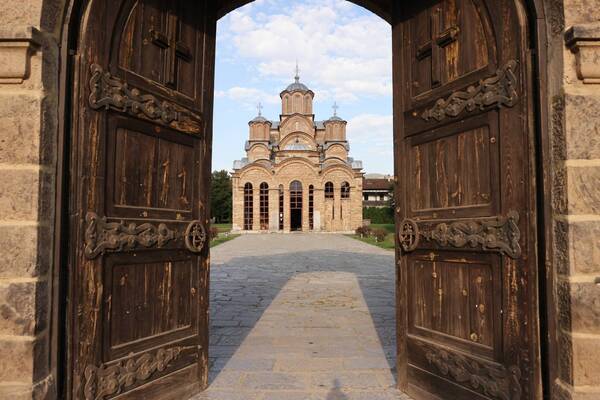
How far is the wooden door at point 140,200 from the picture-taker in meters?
2.42

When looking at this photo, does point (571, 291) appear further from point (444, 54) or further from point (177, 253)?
point (177, 253)

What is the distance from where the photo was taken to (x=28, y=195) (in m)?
2.18

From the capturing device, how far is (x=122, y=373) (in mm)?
2602

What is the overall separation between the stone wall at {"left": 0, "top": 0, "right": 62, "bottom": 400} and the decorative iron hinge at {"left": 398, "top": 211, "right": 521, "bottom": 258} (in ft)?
7.88

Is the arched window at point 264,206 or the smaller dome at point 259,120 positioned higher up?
the smaller dome at point 259,120

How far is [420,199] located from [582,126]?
48.5 inches

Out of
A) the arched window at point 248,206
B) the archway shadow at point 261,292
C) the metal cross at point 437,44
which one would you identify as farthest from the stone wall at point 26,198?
the arched window at point 248,206

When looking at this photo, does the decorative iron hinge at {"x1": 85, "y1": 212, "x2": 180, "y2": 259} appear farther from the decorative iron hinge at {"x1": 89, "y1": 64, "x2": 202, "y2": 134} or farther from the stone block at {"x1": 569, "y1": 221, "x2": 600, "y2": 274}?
the stone block at {"x1": 569, "y1": 221, "x2": 600, "y2": 274}

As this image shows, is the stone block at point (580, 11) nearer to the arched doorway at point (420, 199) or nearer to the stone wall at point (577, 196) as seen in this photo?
the stone wall at point (577, 196)

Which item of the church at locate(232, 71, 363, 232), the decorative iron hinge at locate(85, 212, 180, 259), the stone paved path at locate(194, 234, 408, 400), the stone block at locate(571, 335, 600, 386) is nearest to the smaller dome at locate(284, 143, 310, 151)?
the church at locate(232, 71, 363, 232)

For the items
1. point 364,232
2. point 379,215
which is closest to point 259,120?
point 379,215

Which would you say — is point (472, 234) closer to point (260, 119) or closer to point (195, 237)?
point (195, 237)

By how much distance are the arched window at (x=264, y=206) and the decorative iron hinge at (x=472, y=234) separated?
35558 millimetres

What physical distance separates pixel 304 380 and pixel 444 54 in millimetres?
2847
